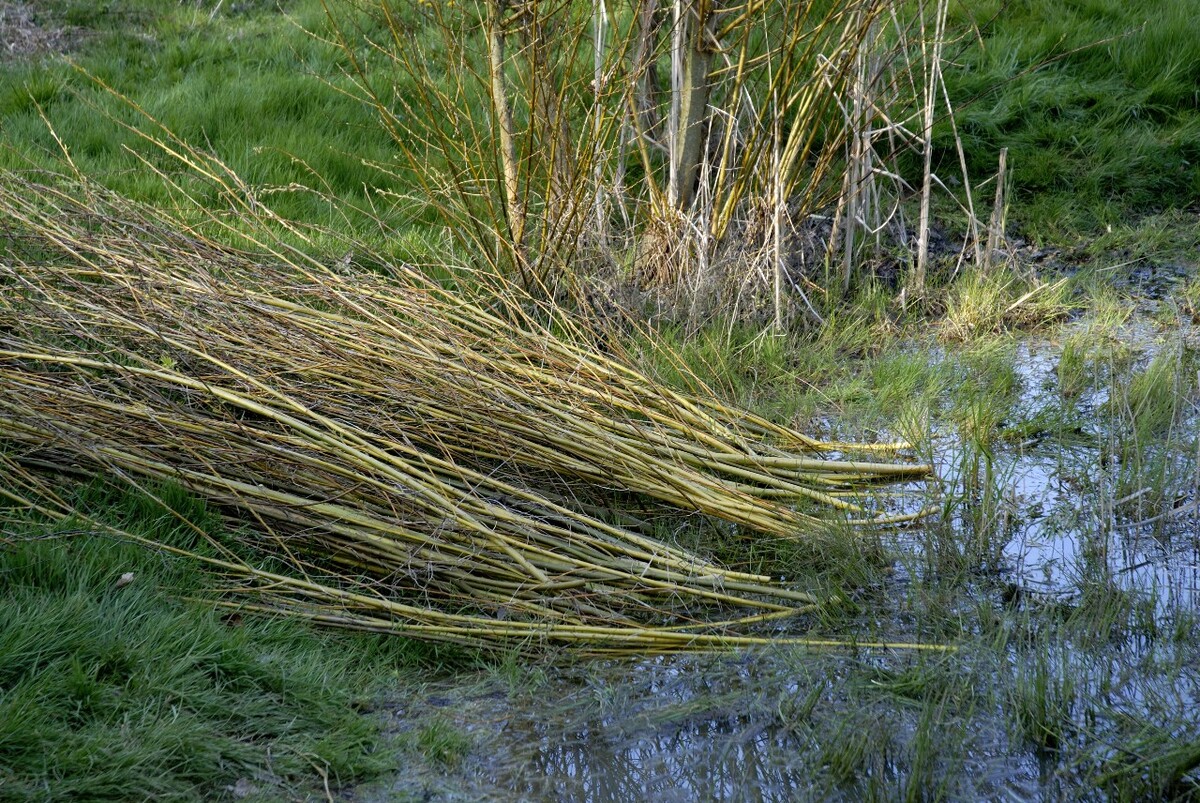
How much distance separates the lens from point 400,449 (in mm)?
3156

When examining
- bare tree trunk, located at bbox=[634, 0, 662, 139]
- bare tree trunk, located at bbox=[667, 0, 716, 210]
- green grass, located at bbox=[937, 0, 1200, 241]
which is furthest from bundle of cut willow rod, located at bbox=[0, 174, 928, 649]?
green grass, located at bbox=[937, 0, 1200, 241]

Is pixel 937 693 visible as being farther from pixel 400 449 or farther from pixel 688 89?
pixel 688 89

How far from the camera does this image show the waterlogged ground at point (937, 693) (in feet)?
7.18

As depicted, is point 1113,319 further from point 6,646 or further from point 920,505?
point 6,646

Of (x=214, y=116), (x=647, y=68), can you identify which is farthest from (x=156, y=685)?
(x=214, y=116)

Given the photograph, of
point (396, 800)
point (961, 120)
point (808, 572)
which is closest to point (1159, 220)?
point (961, 120)

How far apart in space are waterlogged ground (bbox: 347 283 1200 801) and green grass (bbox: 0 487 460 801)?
0.16m

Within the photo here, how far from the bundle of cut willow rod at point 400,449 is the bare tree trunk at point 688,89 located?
4.24 feet

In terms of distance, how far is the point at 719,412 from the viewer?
3818 mm

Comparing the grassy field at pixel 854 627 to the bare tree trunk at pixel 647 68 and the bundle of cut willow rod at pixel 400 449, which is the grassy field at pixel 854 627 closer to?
the bundle of cut willow rod at pixel 400 449

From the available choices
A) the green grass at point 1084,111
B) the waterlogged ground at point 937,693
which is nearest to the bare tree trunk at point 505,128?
the waterlogged ground at point 937,693

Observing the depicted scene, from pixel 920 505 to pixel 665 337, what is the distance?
1501mm

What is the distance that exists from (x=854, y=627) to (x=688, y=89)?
2768 millimetres

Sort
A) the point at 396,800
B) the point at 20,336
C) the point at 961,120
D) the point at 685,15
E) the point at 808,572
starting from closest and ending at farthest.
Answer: the point at 396,800
the point at 808,572
the point at 20,336
the point at 685,15
the point at 961,120
